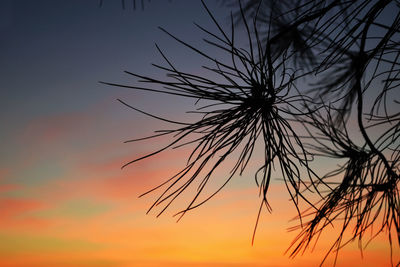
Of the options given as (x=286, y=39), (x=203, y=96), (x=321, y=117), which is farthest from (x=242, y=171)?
(x=286, y=39)

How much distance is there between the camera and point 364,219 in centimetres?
110

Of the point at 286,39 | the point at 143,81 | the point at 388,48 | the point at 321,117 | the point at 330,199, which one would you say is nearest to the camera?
the point at 143,81

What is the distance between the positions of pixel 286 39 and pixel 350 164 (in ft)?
1.64

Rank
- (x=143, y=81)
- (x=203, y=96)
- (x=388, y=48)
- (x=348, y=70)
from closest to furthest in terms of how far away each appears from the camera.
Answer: (x=143, y=81) < (x=203, y=96) < (x=388, y=48) < (x=348, y=70)

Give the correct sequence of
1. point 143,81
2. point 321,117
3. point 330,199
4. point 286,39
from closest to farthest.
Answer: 1. point 143,81
2. point 330,199
3. point 321,117
4. point 286,39

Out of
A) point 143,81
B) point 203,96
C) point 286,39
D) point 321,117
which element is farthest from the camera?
point 286,39

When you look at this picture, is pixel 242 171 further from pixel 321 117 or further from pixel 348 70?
pixel 348 70

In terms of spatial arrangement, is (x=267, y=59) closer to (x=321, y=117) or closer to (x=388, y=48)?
(x=388, y=48)

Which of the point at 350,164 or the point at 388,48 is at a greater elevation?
the point at 388,48

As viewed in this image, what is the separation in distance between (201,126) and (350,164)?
58 cm

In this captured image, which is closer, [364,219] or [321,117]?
[364,219]

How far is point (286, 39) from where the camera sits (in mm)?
1453

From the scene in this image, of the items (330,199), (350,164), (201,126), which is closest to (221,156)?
(201,126)

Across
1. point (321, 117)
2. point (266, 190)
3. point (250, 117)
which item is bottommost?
point (266, 190)
